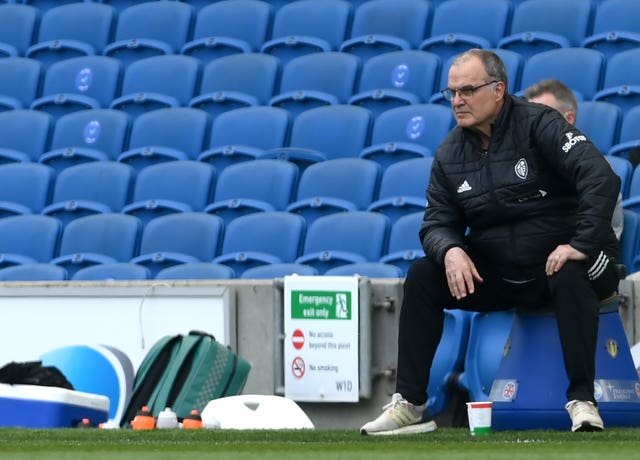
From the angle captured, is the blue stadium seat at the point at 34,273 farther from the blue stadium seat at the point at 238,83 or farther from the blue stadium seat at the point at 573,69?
the blue stadium seat at the point at 573,69

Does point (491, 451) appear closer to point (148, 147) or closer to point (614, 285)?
point (614, 285)

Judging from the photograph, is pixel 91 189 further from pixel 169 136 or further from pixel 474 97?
pixel 474 97

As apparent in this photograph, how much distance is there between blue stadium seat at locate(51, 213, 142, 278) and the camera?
7.46 metres

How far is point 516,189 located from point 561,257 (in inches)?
11.9

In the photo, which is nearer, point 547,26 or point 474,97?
point 474,97

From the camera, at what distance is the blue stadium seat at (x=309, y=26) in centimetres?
882

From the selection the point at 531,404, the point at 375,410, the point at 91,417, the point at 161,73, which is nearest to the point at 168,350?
the point at 91,417

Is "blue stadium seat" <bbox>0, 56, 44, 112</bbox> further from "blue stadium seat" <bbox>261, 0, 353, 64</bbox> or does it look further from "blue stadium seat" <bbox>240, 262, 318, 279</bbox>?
"blue stadium seat" <bbox>240, 262, 318, 279</bbox>

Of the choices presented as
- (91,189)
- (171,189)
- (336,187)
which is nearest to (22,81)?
(91,189)

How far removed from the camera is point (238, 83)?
8.68m

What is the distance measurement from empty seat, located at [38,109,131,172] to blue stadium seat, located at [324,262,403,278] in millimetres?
2415

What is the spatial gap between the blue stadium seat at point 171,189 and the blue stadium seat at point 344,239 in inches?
36.6

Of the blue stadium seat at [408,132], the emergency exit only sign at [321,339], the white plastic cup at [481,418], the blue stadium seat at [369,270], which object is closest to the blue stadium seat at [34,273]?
the blue stadium seat at [369,270]

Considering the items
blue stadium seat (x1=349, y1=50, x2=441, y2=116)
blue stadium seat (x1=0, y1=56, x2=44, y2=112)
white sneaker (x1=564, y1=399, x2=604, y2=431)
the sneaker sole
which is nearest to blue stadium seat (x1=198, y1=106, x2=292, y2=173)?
blue stadium seat (x1=349, y1=50, x2=441, y2=116)
